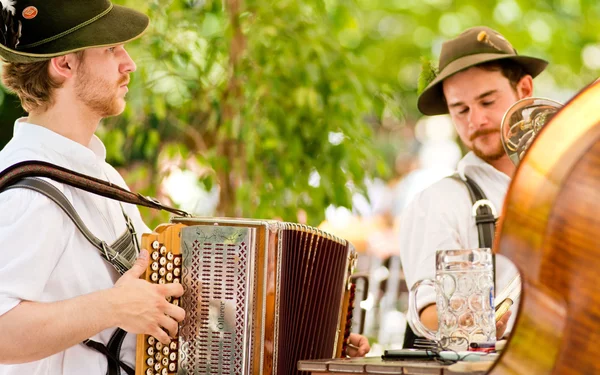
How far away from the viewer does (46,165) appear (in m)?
1.97

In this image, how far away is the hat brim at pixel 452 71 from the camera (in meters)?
2.80

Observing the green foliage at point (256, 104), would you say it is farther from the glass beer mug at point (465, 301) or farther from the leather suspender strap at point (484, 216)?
the glass beer mug at point (465, 301)

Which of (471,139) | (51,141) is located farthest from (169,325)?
(471,139)

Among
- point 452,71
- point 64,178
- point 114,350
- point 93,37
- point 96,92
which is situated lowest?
point 114,350

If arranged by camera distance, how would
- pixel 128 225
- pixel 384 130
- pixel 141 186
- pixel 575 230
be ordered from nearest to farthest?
pixel 575 230, pixel 128 225, pixel 141 186, pixel 384 130

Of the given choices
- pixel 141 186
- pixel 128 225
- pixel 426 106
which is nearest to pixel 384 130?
pixel 141 186

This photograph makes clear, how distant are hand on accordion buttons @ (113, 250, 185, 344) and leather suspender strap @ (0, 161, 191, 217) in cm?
22

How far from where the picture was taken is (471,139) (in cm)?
287

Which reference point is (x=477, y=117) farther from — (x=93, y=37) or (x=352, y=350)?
(x=93, y=37)

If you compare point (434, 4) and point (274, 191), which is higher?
point (434, 4)

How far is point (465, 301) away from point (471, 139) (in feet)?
4.66

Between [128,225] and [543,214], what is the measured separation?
1773 mm

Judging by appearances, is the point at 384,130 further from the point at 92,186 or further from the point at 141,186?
the point at 92,186

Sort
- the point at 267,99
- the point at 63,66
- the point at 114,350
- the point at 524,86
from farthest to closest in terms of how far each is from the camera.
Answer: the point at 267,99 < the point at 524,86 < the point at 63,66 < the point at 114,350
